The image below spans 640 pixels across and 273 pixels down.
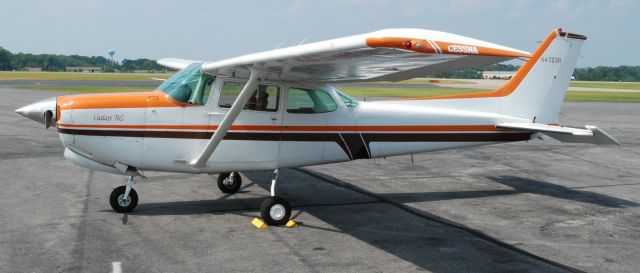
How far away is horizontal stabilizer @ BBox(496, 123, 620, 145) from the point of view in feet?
27.2

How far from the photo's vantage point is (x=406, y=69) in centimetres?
582

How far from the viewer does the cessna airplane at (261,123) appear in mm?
7230

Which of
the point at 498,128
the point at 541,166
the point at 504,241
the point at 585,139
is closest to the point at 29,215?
the point at 504,241

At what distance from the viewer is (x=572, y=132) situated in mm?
8281

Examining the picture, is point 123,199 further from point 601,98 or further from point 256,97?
point 601,98

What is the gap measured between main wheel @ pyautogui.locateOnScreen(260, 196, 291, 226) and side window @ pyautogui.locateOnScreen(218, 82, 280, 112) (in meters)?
1.33

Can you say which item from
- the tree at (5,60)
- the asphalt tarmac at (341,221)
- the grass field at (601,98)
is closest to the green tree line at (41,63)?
the tree at (5,60)

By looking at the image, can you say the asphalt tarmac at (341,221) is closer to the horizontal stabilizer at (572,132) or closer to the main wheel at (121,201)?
the main wheel at (121,201)

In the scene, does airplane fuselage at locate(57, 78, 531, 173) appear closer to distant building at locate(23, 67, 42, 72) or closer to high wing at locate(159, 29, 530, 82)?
high wing at locate(159, 29, 530, 82)

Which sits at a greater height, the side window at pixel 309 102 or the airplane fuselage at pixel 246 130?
the side window at pixel 309 102

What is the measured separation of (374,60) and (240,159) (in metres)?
2.97

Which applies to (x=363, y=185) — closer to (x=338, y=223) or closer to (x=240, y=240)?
(x=338, y=223)

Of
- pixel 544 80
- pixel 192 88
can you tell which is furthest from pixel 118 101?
pixel 544 80

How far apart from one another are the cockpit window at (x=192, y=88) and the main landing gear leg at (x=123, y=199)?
1311mm
